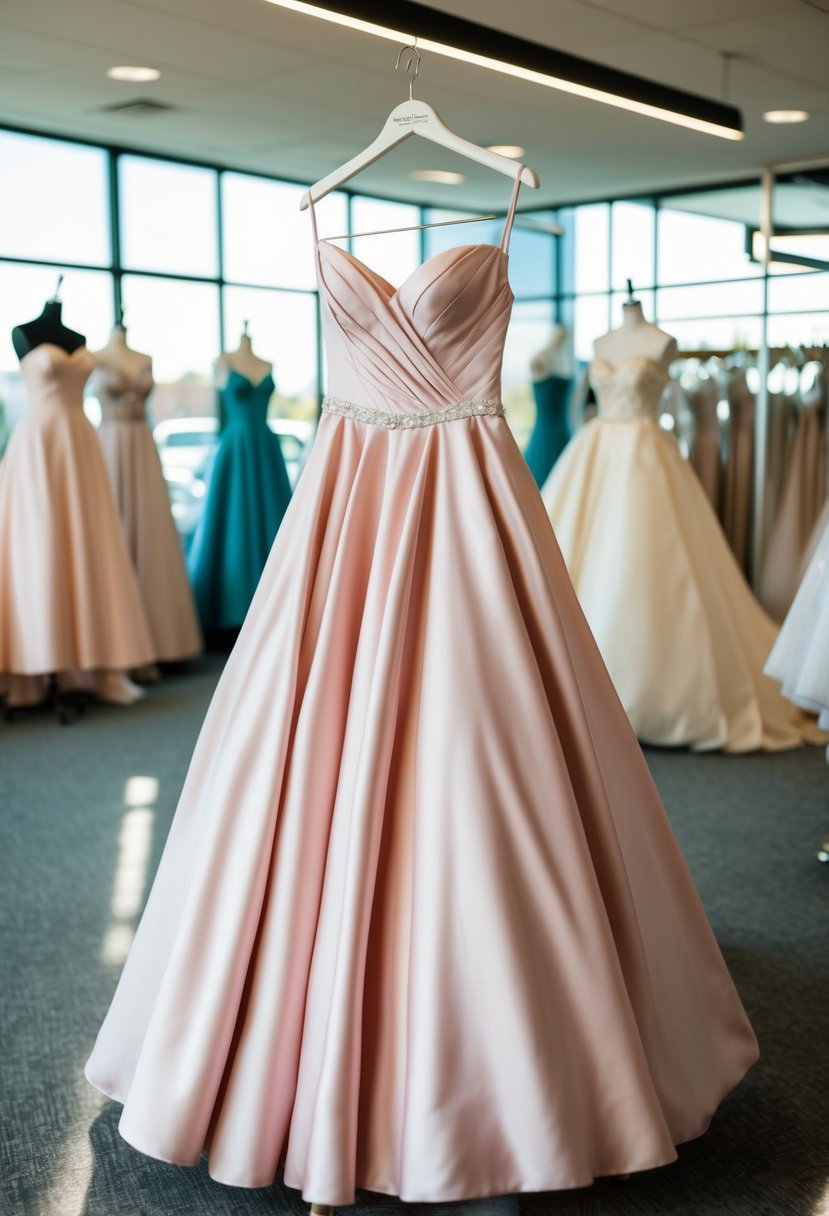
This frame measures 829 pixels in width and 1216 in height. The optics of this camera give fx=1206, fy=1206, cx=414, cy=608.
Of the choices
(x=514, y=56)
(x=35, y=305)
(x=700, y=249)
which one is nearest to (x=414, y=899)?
(x=514, y=56)

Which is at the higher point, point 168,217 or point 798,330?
point 168,217

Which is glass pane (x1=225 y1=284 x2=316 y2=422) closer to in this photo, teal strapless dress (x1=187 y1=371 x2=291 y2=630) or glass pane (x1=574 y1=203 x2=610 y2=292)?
teal strapless dress (x1=187 y1=371 x2=291 y2=630)

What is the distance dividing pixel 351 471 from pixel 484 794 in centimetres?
57

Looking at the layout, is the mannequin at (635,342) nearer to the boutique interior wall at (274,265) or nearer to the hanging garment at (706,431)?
the hanging garment at (706,431)

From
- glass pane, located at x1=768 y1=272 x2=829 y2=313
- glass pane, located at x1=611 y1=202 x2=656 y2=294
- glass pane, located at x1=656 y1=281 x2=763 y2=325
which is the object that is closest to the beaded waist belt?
glass pane, located at x1=768 y1=272 x2=829 y2=313

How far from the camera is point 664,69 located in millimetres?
5137

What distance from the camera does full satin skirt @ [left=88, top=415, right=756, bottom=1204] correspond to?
160 cm

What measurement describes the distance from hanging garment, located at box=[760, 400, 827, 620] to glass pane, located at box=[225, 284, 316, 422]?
3107mm

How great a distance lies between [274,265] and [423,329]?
613 cm

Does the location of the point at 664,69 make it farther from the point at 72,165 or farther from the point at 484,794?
the point at 484,794

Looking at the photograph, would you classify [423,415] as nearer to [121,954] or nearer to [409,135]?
[409,135]

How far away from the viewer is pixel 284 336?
780cm

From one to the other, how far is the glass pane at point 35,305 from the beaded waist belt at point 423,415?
14.9ft

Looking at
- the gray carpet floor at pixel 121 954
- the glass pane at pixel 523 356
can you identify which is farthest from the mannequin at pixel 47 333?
the glass pane at pixel 523 356
